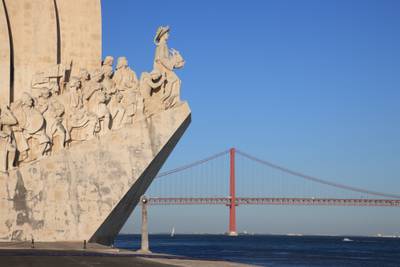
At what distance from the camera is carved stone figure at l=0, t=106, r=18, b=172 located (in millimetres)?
13758

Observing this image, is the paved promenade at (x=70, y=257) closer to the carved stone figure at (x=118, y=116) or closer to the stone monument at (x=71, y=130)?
the stone monument at (x=71, y=130)

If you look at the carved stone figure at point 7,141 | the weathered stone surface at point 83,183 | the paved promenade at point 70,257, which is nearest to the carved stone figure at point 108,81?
the weathered stone surface at point 83,183

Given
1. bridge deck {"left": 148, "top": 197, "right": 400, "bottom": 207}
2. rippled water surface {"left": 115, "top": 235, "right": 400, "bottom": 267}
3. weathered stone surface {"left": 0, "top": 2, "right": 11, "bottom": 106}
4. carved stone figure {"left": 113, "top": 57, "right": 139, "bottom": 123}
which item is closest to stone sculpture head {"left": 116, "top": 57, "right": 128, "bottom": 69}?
carved stone figure {"left": 113, "top": 57, "right": 139, "bottom": 123}

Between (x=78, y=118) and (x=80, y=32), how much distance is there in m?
2.40

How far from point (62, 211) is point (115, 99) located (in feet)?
7.68

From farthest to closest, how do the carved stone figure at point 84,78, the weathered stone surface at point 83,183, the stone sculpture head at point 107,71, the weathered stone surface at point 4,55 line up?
the weathered stone surface at point 4,55
the stone sculpture head at point 107,71
the carved stone figure at point 84,78
the weathered stone surface at point 83,183

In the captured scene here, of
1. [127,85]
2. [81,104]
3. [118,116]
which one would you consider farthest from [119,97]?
[81,104]

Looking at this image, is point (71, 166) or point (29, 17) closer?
point (71, 166)

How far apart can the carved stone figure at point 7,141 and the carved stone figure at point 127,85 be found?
204cm

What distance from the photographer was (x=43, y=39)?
15.5 meters

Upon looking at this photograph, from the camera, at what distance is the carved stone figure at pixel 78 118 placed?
1432cm

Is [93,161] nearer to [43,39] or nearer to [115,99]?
[115,99]

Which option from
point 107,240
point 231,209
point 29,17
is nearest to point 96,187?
point 107,240

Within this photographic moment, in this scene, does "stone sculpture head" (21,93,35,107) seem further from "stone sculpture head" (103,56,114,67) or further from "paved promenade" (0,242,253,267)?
"paved promenade" (0,242,253,267)
